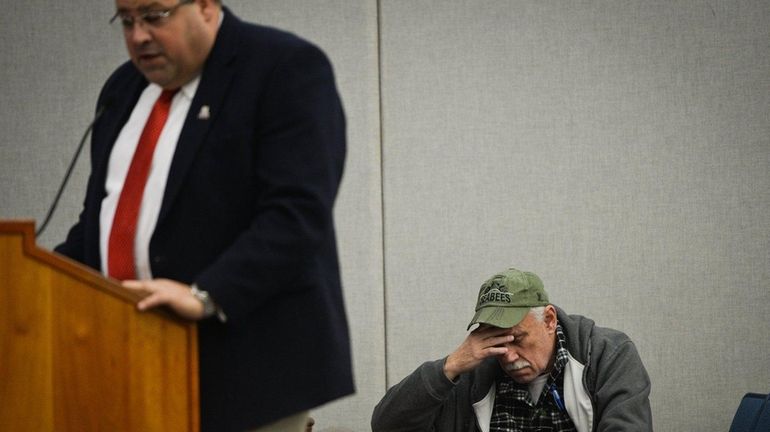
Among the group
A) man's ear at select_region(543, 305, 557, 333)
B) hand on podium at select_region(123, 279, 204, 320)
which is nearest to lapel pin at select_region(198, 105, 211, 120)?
hand on podium at select_region(123, 279, 204, 320)

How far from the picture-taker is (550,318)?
3158mm

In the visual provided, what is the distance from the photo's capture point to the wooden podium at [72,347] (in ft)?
4.86

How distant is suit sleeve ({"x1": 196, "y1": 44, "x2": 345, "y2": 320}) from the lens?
1.56 meters

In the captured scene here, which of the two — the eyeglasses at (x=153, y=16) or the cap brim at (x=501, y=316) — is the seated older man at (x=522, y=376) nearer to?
the cap brim at (x=501, y=316)

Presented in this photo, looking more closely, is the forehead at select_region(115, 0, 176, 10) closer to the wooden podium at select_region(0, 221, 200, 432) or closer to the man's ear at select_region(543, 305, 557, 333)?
the wooden podium at select_region(0, 221, 200, 432)

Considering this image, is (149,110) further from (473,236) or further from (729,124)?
(729,124)

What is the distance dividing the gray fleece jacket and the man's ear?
32 mm

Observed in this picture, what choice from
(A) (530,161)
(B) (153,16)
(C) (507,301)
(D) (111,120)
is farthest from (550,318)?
(B) (153,16)

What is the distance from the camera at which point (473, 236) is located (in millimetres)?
3863

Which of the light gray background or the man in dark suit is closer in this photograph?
the man in dark suit

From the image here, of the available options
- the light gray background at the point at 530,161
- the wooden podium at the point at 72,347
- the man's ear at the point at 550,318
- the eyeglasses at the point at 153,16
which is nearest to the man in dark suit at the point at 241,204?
the eyeglasses at the point at 153,16

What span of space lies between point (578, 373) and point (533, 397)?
15cm

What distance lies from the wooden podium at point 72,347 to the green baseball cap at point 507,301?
1654 millimetres

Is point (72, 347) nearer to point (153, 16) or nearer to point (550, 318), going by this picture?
point (153, 16)
